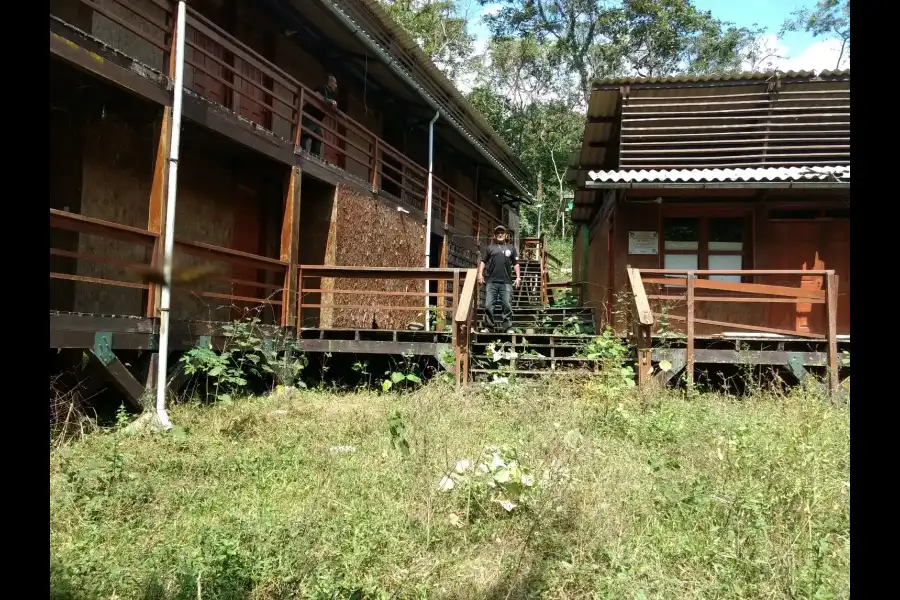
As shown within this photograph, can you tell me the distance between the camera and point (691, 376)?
7.36 metres

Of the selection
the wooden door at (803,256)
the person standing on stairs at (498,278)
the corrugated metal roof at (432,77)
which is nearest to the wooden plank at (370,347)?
the person standing on stairs at (498,278)

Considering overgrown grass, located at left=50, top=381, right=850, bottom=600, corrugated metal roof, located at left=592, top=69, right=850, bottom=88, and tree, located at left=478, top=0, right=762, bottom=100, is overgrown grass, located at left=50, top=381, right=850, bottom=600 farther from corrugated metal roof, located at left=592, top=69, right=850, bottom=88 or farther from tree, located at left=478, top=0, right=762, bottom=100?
tree, located at left=478, top=0, right=762, bottom=100

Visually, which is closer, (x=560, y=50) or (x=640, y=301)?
(x=640, y=301)

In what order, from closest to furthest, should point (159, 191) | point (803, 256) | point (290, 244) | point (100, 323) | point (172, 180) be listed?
1. point (100, 323)
2. point (172, 180)
3. point (159, 191)
4. point (290, 244)
5. point (803, 256)

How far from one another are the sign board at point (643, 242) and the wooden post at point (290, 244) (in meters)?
5.46

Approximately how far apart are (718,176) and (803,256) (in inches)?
83.0

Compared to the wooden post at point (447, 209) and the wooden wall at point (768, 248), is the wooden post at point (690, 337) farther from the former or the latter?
the wooden post at point (447, 209)

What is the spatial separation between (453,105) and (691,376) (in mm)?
9528

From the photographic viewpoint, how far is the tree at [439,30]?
→ 2905 cm

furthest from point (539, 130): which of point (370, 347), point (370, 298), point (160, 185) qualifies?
point (160, 185)

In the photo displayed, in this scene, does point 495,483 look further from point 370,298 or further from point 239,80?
point 239,80

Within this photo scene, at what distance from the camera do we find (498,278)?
892cm

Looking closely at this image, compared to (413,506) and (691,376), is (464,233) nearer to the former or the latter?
(691,376)

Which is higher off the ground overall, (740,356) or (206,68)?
(206,68)
